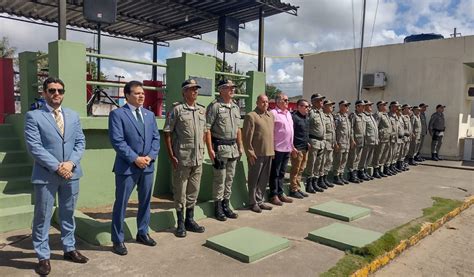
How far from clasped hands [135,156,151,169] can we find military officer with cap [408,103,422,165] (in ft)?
29.5

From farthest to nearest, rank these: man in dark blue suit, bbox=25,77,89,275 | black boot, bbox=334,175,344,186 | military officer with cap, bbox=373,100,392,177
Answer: military officer with cap, bbox=373,100,392,177 < black boot, bbox=334,175,344,186 < man in dark blue suit, bbox=25,77,89,275

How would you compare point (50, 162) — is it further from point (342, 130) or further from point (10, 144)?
point (342, 130)

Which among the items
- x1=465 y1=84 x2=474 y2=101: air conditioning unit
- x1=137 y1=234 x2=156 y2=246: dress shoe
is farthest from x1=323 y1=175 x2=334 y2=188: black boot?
x1=465 y1=84 x2=474 y2=101: air conditioning unit

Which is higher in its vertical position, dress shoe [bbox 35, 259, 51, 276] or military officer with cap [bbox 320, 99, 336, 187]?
military officer with cap [bbox 320, 99, 336, 187]

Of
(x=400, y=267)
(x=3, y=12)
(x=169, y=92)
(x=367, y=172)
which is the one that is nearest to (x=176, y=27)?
(x=3, y=12)

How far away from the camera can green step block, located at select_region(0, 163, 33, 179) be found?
16.2ft

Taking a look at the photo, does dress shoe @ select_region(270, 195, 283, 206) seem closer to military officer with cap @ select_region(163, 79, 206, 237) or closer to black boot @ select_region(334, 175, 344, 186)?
military officer with cap @ select_region(163, 79, 206, 237)

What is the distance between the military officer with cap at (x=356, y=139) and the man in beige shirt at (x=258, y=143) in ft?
10.0

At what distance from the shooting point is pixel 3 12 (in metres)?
9.33

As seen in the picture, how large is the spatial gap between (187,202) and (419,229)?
3.12 meters

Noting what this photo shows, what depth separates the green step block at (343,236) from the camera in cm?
423

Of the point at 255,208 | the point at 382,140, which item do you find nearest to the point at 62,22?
the point at 255,208

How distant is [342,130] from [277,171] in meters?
2.20

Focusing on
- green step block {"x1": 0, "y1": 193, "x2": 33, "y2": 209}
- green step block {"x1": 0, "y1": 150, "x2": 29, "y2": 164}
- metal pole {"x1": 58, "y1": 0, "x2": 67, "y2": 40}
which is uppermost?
metal pole {"x1": 58, "y1": 0, "x2": 67, "y2": 40}
